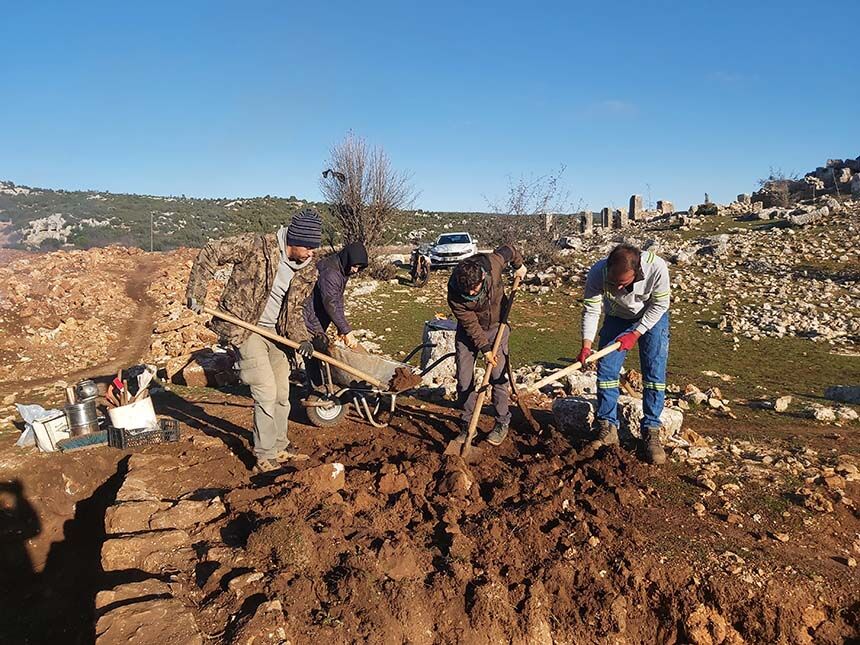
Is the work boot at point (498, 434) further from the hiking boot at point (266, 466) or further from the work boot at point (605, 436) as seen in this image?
the hiking boot at point (266, 466)

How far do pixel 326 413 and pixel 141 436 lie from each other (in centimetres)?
161

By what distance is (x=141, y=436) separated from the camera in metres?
4.90

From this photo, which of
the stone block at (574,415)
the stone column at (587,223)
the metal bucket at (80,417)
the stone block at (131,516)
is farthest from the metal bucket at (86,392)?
the stone column at (587,223)

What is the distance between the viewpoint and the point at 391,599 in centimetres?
273

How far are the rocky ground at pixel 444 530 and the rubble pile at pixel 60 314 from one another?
2.80 meters

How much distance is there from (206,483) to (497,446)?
7.54 feet

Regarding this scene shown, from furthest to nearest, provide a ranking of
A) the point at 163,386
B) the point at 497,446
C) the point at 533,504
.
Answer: the point at 163,386 < the point at 497,446 < the point at 533,504

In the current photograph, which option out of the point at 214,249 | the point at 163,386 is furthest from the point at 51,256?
the point at 214,249

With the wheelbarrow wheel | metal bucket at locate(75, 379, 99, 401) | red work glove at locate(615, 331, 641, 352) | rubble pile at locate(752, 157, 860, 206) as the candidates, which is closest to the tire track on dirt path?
metal bucket at locate(75, 379, 99, 401)

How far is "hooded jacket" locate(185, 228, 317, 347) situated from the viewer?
4020mm

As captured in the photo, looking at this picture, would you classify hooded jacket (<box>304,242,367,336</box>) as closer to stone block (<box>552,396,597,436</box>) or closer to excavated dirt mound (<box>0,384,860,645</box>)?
excavated dirt mound (<box>0,384,860,645</box>)

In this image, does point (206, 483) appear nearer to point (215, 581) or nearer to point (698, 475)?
point (215, 581)

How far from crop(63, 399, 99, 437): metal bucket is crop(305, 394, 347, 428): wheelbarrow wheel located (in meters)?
1.86

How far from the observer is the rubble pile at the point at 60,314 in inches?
377
